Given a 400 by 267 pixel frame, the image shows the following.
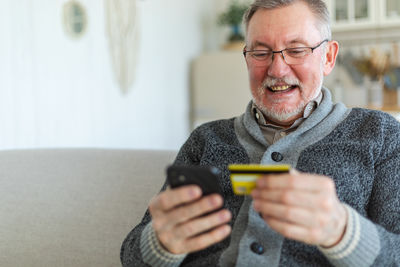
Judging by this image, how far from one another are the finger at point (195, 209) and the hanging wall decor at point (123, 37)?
206cm

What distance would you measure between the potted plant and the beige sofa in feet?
8.52

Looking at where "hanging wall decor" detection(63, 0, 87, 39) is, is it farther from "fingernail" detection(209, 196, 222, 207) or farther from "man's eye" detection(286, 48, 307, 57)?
"fingernail" detection(209, 196, 222, 207)

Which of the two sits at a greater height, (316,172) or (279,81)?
(279,81)

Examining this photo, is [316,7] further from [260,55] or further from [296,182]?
[296,182]

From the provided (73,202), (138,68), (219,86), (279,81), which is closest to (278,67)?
(279,81)

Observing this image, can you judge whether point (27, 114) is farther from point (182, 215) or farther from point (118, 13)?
point (182, 215)

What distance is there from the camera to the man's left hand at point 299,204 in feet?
2.29

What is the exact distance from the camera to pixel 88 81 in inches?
97.4

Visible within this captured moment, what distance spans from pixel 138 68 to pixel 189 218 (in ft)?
7.64

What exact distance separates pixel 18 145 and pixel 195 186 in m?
1.56

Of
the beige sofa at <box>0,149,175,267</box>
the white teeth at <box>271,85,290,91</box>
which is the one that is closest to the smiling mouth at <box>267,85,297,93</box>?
the white teeth at <box>271,85,290,91</box>

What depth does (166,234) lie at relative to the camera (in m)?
0.81

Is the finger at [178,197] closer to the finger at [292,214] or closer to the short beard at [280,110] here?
the finger at [292,214]

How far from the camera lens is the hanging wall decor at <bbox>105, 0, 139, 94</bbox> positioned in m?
2.68
